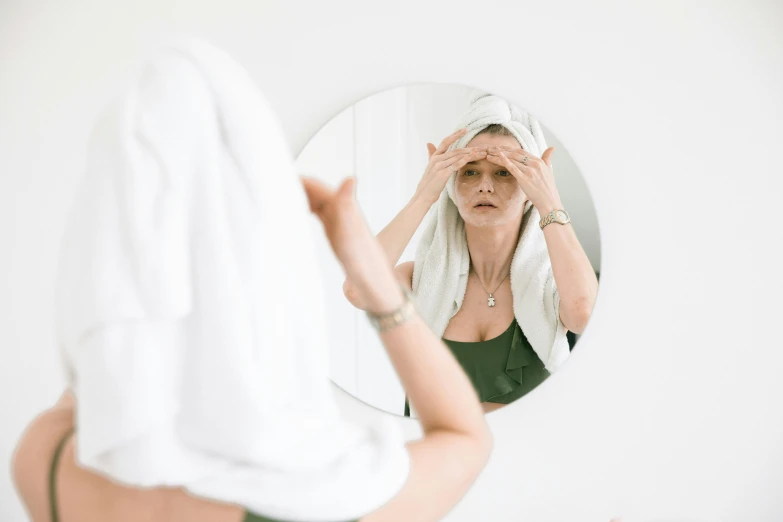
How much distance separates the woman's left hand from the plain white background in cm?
9

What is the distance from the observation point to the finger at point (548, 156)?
126 centimetres

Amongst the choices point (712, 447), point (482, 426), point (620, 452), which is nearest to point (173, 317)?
point (482, 426)

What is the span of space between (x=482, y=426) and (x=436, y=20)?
88 centimetres

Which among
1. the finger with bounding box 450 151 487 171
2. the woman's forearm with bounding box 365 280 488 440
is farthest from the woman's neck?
the woman's forearm with bounding box 365 280 488 440

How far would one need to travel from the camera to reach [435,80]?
1.29m

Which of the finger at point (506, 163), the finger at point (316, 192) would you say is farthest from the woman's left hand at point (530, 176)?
the finger at point (316, 192)

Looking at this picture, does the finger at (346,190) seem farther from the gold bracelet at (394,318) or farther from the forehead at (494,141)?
the forehead at (494,141)

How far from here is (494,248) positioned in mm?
1259

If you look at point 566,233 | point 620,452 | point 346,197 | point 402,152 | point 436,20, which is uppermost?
point 436,20

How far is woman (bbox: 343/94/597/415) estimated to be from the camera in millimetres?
1251

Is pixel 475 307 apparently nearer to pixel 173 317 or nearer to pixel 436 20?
pixel 436 20

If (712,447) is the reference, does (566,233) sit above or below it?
above

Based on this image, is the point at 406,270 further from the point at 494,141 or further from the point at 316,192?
the point at 316,192

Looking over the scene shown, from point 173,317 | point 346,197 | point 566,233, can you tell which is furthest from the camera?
point 566,233
